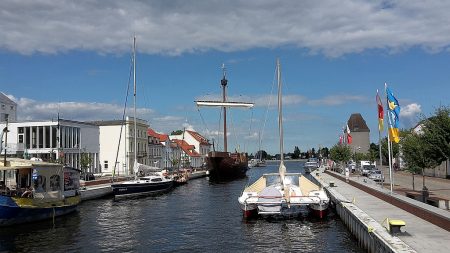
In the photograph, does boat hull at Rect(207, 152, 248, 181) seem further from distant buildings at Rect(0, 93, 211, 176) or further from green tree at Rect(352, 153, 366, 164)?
green tree at Rect(352, 153, 366, 164)

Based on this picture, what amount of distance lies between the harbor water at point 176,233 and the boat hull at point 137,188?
38.8 feet

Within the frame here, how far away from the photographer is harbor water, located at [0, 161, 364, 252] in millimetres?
23547

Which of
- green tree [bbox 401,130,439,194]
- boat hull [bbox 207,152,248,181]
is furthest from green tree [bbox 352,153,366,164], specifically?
green tree [bbox 401,130,439,194]

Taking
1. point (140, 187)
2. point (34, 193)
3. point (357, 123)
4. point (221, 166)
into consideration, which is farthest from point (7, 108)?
point (357, 123)

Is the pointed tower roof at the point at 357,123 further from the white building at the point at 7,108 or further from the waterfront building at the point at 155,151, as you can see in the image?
the white building at the point at 7,108

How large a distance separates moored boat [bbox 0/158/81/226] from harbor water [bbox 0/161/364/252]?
0.73 m

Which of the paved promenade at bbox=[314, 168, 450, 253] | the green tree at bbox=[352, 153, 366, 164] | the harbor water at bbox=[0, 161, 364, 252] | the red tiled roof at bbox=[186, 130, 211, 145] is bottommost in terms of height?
the harbor water at bbox=[0, 161, 364, 252]

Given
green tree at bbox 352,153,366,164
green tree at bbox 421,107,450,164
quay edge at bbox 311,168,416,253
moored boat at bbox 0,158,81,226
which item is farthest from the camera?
green tree at bbox 352,153,366,164

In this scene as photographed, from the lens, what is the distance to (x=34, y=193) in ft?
111

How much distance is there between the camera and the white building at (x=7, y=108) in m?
83.7

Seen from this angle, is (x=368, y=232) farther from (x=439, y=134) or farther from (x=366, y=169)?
(x=366, y=169)

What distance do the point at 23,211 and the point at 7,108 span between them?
201 feet

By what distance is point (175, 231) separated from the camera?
2836 cm

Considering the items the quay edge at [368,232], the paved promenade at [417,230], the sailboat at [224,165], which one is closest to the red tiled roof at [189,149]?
the sailboat at [224,165]
